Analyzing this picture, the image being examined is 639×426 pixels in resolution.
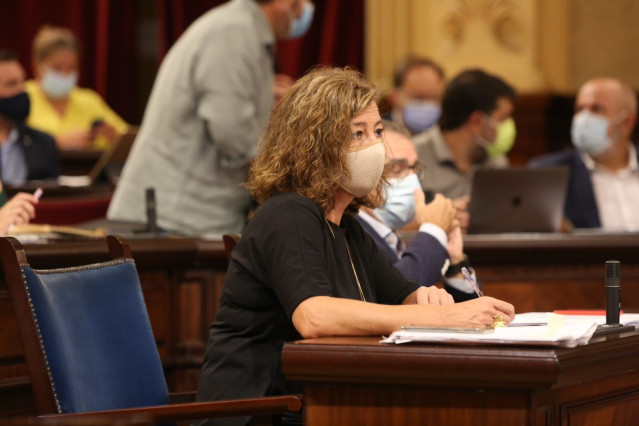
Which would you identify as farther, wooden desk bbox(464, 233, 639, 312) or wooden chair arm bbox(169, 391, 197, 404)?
wooden desk bbox(464, 233, 639, 312)

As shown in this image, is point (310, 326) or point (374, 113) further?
point (374, 113)

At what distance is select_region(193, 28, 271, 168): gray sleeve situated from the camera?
437cm

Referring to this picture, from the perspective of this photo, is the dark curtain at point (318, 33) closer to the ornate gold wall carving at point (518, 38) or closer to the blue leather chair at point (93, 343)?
the ornate gold wall carving at point (518, 38)

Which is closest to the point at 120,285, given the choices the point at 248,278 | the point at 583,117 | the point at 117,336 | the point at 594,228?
the point at 117,336

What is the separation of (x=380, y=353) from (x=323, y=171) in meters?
0.55

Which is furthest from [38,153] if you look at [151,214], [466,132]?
[151,214]

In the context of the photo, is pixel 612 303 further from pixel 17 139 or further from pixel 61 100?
pixel 61 100

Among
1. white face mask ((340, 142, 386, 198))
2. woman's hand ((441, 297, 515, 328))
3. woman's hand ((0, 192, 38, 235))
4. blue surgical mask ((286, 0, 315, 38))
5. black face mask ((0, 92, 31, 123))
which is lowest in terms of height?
woman's hand ((441, 297, 515, 328))

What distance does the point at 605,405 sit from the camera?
2148mm

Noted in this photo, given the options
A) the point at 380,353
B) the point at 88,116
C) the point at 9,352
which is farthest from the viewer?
the point at 88,116

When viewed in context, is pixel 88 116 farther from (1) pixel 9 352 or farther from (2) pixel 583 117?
(1) pixel 9 352

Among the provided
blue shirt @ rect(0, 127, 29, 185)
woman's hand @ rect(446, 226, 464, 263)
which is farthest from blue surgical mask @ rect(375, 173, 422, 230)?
blue shirt @ rect(0, 127, 29, 185)

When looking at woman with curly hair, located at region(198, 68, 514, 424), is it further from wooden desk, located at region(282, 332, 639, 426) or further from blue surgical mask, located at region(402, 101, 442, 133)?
blue surgical mask, located at region(402, 101, 442, 133)

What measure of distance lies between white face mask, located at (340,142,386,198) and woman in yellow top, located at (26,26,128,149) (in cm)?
526
